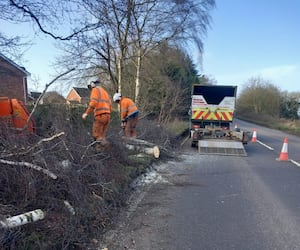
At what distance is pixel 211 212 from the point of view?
3.77 m

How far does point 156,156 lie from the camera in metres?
6.79

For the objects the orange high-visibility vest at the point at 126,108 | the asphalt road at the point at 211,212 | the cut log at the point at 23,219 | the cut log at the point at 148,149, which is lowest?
the asphalt road at the point at 211,212

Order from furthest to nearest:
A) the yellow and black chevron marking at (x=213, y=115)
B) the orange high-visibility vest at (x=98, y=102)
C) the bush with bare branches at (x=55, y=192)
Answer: the yellow and black chevron marking at (x=213, y=115), the orange high-visibility vest at (x=98, y=102), the bush with bare branches at (x=55, y=192)

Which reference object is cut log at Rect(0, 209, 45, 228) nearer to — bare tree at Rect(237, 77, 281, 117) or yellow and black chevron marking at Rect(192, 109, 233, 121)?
yellow and black chevron marking at Rect(192, 109, 233, 121)

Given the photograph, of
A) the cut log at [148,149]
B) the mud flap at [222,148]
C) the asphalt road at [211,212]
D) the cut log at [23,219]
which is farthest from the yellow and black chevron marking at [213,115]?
the cut log at [23,219]

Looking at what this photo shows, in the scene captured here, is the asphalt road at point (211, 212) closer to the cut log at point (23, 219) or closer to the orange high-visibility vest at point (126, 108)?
the cut log at point (23, 219)

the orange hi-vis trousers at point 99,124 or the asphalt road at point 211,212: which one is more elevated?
the orange hi-vis trousers at point 99,124

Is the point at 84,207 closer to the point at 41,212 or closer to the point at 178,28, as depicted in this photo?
the point at 41,212

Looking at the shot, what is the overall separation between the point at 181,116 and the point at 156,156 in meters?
14.2

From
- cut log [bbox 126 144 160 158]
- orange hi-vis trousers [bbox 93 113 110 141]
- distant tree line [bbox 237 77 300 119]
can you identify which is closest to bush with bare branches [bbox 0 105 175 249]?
orange hi-vis trousers [bbox 93 113 110 141]

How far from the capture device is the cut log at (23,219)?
223 cm

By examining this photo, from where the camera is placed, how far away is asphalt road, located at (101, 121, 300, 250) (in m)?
2.94

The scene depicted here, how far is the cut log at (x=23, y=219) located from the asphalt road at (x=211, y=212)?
80cm

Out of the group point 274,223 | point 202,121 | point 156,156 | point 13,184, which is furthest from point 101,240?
point 202,121
